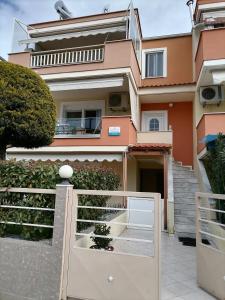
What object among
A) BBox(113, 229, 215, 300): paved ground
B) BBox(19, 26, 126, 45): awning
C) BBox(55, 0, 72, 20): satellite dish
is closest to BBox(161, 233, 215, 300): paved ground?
BBox(113, 229, 215, 300): paved ground

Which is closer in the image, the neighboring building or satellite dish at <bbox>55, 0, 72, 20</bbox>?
the neighboring building

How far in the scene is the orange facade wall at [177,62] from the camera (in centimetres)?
2217

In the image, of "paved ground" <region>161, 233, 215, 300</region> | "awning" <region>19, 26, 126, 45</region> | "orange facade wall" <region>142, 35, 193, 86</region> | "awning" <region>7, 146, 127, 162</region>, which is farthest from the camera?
"orange facade wall" <region>142, 35, 193, 86</region>

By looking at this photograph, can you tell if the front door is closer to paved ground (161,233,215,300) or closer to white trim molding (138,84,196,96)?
white trim molding (138,84,196,96)

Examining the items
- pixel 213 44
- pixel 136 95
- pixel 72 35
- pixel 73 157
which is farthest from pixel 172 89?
pixel 73 157

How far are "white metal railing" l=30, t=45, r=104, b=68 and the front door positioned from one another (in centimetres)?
648

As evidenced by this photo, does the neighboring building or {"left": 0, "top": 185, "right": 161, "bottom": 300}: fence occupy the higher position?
the neighboring building

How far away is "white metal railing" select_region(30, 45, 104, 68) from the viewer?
19.3 metres

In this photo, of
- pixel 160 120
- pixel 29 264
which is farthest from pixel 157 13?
pixel 29 264

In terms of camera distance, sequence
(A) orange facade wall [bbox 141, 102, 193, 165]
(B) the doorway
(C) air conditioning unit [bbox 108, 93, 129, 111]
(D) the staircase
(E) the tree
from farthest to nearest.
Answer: (B) the doorway
(A) orange facade wall [bbox 141, 102, 193, 165]
(C) air conditioning unit [bbox 108, 93, 129, 111]
(D) the staircase
(E) the tree

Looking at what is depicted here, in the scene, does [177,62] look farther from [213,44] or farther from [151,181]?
[151,181]

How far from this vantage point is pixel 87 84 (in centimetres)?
1902

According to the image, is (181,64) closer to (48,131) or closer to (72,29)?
(72,29)

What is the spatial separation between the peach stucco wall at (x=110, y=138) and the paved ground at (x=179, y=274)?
7314 mm
